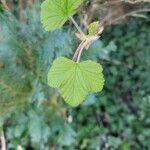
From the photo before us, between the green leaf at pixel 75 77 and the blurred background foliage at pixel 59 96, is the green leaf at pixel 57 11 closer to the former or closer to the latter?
the green leaf at pixel 75 77

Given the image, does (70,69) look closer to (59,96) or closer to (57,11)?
(57,11)

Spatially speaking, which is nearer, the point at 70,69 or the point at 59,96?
the point at 70,69

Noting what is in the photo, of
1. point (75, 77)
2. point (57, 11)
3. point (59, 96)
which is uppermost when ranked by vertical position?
point (57, 11)

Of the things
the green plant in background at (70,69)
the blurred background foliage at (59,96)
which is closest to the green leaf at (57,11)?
the green plant in background at (70,69)

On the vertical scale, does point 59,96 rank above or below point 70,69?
below

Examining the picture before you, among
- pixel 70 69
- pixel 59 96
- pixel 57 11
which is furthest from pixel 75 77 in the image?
pixel 59 96

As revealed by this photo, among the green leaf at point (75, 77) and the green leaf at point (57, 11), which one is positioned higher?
Answer: the green leaf at point (57, 11)

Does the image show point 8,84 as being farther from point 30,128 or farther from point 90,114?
point 90,114
